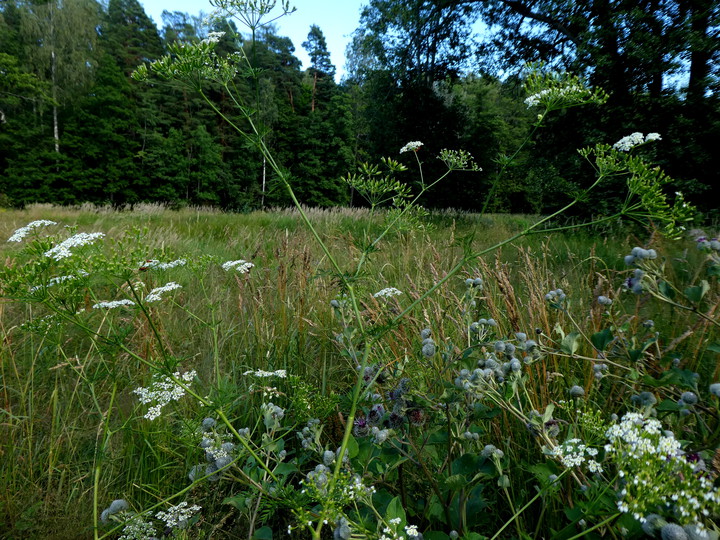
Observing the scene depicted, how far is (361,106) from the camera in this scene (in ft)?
61.6

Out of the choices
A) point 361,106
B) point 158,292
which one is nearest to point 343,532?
point 158,292

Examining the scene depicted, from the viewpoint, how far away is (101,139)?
96.7ft

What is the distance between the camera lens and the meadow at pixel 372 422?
0.91m

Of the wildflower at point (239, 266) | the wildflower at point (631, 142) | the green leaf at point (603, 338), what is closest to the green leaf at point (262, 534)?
the green leaf at point (603, 338)

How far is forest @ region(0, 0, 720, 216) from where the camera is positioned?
7691 mm

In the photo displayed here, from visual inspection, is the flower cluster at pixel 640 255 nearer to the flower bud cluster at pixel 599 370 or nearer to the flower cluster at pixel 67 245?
the flower bud cluster at pixel 599 370

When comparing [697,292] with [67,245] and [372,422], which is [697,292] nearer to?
[372,422]

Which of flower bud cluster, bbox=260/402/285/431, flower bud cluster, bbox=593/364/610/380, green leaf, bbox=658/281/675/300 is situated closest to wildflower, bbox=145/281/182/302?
flower bud cluster, bbox=260/402/285/431

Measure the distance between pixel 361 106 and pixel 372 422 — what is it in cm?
1946

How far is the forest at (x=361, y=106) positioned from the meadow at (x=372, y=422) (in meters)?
0.58

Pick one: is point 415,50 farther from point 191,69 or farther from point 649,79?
point 191,69

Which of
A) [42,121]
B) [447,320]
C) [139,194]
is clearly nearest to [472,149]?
[447,320]

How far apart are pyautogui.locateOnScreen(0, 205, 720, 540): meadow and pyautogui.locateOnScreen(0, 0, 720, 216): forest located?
58 cm

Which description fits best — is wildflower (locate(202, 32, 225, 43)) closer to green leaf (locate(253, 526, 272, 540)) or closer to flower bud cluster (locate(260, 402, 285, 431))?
flower bud cluster (locate(260, 402, 285, 431))
